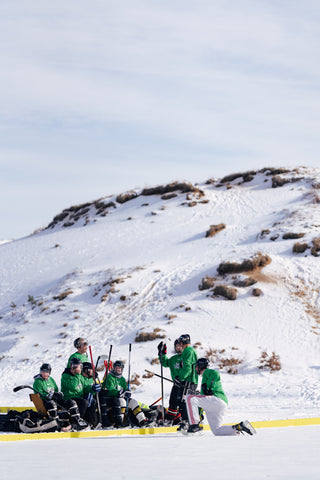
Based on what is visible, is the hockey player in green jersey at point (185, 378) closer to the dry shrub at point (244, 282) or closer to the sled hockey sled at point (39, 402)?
the sled hockey sled at point (39, 402)

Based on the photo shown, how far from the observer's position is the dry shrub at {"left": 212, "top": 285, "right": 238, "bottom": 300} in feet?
99.9

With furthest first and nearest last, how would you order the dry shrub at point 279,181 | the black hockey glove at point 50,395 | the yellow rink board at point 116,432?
1. the dry shrub at point 279,181
2. the black hockey glove at point 50,395
3. the yellow rink board at point 116,432

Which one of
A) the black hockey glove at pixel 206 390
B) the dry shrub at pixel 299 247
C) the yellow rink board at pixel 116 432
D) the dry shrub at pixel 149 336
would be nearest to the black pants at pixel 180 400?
the yellow rink board at pixel 116 432

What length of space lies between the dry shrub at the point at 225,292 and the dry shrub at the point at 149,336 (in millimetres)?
4045

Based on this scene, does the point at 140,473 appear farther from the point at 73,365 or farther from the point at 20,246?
the point at 20,246

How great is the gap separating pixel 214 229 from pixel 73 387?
95.9ft

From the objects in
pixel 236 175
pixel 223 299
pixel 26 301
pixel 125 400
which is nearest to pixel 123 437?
pixel 125 400

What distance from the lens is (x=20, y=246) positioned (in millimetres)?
51156

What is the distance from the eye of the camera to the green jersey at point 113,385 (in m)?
13.4

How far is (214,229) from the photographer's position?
137 ft

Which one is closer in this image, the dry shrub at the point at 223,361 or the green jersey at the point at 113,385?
the green jersey at the point at 113,385

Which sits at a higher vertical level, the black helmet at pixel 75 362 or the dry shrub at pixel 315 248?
the black helmet at pixel 75 362

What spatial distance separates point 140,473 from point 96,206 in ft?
155

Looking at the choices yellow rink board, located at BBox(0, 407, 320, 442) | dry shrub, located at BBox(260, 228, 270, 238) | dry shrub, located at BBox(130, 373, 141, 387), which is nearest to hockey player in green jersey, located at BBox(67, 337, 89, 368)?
yellow rink board, located at BBox(0, 407, 320, 442)
